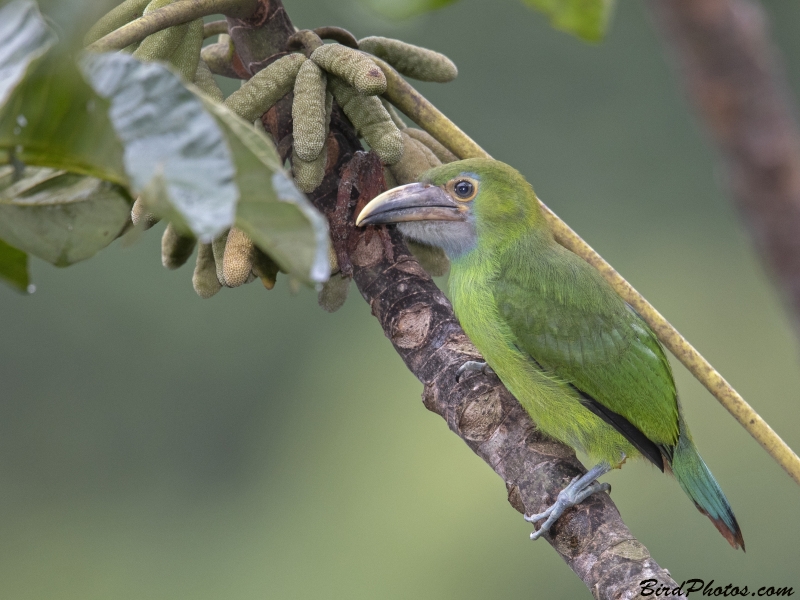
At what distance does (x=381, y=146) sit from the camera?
7.07 feet

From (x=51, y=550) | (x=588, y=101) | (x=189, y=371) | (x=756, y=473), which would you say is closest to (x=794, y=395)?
(x=756, y=473)

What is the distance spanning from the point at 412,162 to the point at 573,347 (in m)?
0.68

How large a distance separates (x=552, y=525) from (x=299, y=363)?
32.4 feet

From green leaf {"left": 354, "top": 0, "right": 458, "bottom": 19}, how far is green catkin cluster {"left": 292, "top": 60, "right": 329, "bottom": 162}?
8.3 inches

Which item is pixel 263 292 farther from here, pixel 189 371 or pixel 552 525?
pixel 552 525

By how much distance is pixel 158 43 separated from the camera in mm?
1955

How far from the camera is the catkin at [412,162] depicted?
7.78 feet

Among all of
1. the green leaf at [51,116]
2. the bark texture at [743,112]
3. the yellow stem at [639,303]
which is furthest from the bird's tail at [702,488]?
the green leaf at [51,116]

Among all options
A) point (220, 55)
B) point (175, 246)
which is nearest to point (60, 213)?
point (175, 246)

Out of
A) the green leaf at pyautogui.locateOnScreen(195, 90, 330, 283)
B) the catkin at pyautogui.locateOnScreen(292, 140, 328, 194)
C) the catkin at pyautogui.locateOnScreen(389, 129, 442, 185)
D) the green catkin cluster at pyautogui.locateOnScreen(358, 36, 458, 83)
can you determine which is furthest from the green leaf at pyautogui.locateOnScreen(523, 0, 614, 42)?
the green leaf at pyautogui.locateOnScreen(195, 90, 330, 283)

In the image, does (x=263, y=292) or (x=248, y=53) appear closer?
(x=248, y=53)

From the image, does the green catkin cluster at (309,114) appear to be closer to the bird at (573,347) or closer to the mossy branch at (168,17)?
the mossy branch at (168,17)

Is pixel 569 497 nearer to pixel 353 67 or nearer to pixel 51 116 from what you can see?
pixel 353 67

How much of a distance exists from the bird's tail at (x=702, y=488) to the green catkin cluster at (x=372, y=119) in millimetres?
1195
